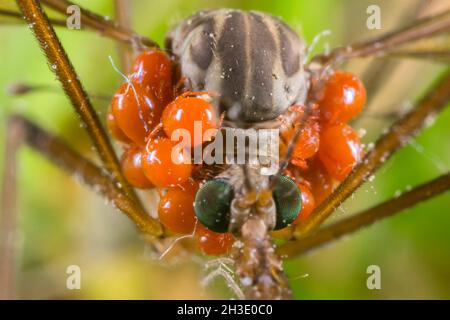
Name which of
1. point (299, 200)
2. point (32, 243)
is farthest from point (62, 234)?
point (299, 200)

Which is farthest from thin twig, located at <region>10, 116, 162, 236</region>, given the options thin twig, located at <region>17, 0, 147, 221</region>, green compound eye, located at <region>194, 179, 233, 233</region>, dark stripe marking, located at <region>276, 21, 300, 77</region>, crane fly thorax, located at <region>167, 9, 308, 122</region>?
dark stripe marking, located at <region>276, 21, 300, 77</region>

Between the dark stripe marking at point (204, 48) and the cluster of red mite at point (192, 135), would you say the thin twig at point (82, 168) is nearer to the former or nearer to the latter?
the cluster of red mite at point (192, 135)

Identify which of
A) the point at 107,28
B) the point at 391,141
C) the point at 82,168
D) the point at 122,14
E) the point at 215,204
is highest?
the point at 122,14

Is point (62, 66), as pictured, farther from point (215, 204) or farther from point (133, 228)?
point (133, 228)

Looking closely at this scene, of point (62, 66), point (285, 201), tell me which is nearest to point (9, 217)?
point (62, 66)

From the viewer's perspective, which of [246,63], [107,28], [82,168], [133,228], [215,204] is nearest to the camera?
[215,204]

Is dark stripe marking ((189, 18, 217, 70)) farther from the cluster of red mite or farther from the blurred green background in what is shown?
the blurred green background

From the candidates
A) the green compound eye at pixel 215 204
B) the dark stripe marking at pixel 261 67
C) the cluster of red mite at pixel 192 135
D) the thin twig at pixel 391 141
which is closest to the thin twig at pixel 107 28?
the cluster of red mite at pixel 192 135

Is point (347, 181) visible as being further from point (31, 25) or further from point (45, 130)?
point (45, 130)
